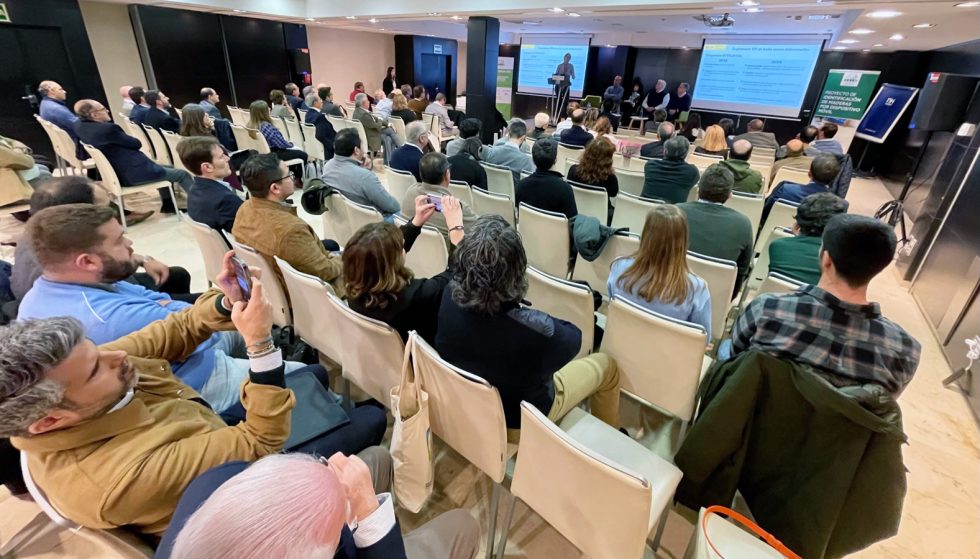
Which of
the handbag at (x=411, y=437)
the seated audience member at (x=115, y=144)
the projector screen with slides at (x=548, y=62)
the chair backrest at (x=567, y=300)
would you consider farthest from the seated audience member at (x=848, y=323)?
the projector screen with slides at (x=548, y=62)

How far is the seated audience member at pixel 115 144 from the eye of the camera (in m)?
3.91

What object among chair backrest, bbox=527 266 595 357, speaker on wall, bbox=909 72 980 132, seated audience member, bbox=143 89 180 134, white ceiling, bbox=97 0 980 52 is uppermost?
white ceiling, bbox=97 0 980 52

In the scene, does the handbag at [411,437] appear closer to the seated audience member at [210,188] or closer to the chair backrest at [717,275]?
the chair backrest at [717,275]

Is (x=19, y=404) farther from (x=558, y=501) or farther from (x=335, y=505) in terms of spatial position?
(x=558, y=501)

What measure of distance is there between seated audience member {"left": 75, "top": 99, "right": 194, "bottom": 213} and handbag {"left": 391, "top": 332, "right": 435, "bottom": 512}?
12.2 ft

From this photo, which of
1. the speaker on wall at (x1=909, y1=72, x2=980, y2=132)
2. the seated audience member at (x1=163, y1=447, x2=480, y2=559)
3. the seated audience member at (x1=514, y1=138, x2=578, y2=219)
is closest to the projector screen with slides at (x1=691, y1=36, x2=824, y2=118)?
the speaker on wall at (x1=909, y1=72, x2=980, y2=132)

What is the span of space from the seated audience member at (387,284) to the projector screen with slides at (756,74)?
10219mm

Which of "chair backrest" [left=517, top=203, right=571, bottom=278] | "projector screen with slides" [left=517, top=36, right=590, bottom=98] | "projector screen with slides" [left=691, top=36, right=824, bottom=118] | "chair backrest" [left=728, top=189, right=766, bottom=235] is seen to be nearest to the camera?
"chair backrest" [left=517, top=203, right=571, bottom=278]

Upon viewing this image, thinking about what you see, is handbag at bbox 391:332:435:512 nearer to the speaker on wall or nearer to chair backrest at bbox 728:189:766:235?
chair backrest at bbox 728:189:766:235

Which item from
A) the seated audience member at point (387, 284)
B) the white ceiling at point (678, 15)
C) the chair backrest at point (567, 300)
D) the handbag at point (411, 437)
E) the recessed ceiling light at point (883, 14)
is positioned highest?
the white ceiling at point (678, 15)

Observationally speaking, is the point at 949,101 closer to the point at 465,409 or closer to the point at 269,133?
the point at 465,409

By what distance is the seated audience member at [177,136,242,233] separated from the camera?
262 centimetres

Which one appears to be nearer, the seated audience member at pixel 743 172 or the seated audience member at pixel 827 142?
the seated audience member at pixel 743 172

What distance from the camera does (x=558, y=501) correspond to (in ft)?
4.06
